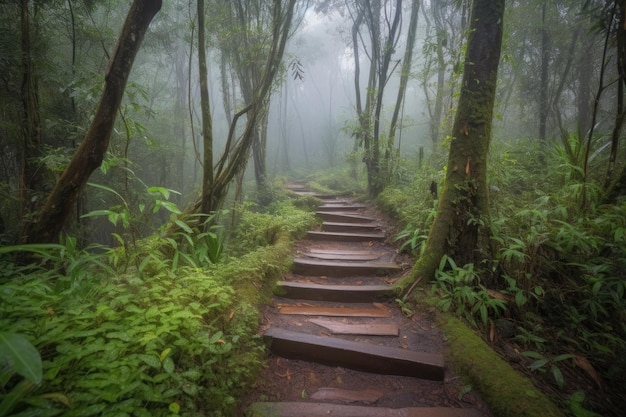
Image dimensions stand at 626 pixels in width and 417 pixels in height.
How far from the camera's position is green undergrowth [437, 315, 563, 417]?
1646 mm

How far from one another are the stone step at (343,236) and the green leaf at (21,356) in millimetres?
4150

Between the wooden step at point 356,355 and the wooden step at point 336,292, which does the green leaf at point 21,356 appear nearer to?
the wooden step at point 356,355

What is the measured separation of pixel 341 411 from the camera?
1.75 metres

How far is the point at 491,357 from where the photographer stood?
2.04m

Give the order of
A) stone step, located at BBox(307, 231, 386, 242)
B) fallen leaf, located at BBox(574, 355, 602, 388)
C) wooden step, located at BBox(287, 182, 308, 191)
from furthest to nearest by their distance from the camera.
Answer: wooden step, located at BBox(287, 182, 308, 191) → stone step, located at BBox(307, 231, 386, 242) → fallen leaf, located at BBox(574, 355, 602, 388)

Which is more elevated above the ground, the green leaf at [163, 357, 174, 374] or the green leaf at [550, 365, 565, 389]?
the green leaf at [163, 357, 174, 374]

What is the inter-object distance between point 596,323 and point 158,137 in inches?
589

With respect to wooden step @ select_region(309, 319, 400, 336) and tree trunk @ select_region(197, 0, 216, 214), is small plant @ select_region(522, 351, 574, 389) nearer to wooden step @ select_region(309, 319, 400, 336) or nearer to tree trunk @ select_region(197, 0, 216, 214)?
wooden step @ select_region(309, 319, 400, 336)

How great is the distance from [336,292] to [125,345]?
2172mm

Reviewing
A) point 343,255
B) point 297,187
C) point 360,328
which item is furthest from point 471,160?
point 297,187

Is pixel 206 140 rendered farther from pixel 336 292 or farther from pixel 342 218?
pixel 342 218

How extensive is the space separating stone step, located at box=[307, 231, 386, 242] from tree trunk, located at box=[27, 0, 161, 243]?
11.3 feet

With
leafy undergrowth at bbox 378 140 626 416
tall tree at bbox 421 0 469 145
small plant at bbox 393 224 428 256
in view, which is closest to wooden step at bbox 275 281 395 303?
leafy undergrowth at bbox 378 140 626 416

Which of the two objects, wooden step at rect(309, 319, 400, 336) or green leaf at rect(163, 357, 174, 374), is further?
wooden step at rect(309, 319, 400, 336)
